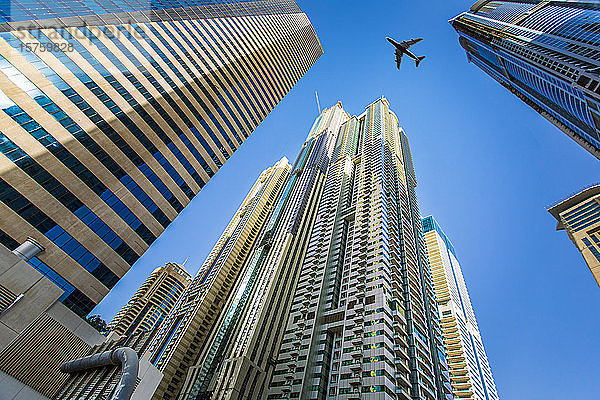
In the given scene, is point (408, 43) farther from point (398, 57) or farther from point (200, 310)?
point (200, 310)

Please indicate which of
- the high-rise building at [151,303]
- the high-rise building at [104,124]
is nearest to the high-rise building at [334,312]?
the high-rise building at [104,124]

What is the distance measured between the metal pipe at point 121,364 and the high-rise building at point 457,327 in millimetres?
91854

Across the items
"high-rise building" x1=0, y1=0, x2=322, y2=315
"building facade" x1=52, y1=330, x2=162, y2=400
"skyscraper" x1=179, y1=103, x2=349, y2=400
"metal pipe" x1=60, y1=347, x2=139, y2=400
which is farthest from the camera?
"skyscraper" x1=179, y1=103, x2=349, y2=400

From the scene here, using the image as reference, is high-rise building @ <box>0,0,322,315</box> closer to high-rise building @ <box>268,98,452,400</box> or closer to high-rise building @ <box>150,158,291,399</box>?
high-rise building @ <box>268,98,452,400</box>

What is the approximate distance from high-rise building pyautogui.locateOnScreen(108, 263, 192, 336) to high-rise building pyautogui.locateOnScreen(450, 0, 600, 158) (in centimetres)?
18011

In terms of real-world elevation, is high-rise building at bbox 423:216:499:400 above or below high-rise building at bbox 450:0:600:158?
below

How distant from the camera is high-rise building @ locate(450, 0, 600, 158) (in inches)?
3285

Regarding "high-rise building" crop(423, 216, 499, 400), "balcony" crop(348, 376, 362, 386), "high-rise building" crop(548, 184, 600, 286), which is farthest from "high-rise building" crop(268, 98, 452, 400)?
"high-rise building" crop(548, 184, 600, 286)

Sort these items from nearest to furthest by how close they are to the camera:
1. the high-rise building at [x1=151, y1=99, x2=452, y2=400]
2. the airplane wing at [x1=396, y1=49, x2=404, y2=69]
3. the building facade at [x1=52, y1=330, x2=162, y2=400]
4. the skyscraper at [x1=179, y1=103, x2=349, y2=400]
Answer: the building facade at [x1=52, y1=330, x2=162, y2=400] → the airplane wing at [x1=396, y1=49, x2=404, y2=69] → the high-rise building at [x1=151, y1=99, x2=452, y2=400] → the skyscraper at [x1=179, y1=103, x2=349, y2=400]

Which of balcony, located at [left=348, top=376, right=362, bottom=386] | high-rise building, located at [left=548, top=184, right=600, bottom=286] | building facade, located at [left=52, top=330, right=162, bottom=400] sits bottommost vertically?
building facade, located at [left=52, top=330, right=162, bottom=400]

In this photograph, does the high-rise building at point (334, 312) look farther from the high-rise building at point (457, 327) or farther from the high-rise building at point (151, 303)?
the high-rise building at point (151, 303)

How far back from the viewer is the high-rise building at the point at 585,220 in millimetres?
86312

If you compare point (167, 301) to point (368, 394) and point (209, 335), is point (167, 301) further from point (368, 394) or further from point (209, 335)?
point (368, 394)

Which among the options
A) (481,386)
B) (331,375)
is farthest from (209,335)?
(481,386)
